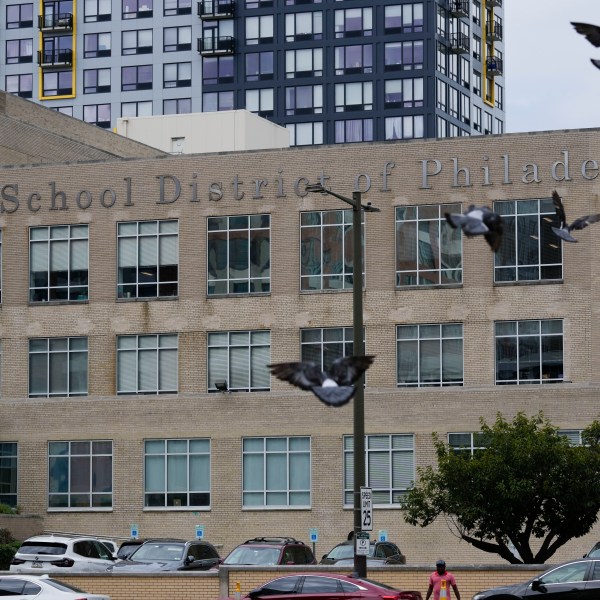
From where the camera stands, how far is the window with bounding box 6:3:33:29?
388ft

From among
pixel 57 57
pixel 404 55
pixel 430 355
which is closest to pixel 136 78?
pixel 57 57

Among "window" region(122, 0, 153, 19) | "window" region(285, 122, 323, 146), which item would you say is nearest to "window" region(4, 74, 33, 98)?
"window" region(122, 0, 153, 19)

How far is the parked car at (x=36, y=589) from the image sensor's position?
1211 inches

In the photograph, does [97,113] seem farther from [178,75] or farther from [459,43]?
[459,43]

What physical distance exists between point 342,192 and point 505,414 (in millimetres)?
9157

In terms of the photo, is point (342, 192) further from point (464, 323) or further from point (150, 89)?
point (150, 89)

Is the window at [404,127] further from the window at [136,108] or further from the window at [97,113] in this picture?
the window at [97,113]

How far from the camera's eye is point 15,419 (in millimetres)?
58562

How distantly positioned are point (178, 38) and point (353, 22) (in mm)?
12693

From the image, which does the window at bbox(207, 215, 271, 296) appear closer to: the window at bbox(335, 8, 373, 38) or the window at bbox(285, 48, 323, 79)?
the window at bbox(335, 8, 373, 38)

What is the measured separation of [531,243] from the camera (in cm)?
5444

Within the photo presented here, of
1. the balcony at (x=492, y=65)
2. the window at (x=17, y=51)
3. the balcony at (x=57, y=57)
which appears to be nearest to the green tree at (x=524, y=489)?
the balcony at (x=57, y=57)

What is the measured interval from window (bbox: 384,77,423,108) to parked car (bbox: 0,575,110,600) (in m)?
82.3

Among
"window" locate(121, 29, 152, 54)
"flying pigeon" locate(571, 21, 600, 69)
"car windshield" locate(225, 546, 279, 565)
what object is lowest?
"car windshield" locate(225, 546, 279, 565)
